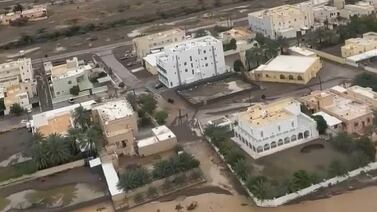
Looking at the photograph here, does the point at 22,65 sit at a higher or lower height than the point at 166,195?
higher

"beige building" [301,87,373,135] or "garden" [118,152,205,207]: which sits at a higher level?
"beige building" [301,87,373,135]

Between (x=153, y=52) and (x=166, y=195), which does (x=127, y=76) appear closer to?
(x=153, y=52)

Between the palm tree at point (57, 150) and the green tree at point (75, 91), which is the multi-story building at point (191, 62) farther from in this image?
the palm tree at point (57, 150)

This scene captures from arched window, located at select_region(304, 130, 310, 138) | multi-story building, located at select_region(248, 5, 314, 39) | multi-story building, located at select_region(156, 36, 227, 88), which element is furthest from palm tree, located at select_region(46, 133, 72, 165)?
multi-story building, located at select_region(248, 5, 314, 39)

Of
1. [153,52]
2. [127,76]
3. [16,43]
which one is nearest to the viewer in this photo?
[127,76]

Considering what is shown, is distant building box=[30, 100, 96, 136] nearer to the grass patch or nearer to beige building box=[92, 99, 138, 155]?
beige building box=[92, 99, 138, 155]

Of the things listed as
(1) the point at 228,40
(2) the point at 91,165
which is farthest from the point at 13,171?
(1) the point at 228,40

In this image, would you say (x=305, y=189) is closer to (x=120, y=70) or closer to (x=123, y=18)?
(x=120, y=70)
